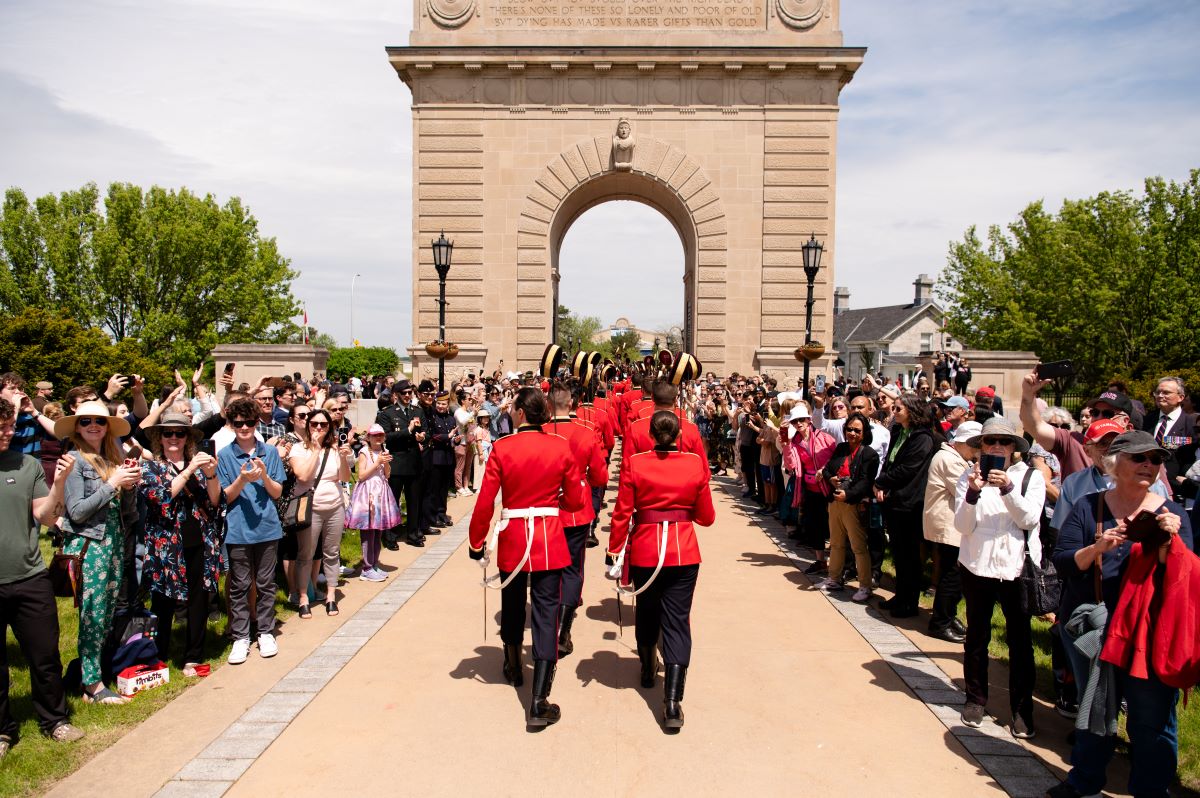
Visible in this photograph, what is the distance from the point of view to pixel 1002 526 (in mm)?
5480

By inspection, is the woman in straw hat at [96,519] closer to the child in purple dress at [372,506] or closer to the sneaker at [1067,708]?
the child in purple dress at [372,506]

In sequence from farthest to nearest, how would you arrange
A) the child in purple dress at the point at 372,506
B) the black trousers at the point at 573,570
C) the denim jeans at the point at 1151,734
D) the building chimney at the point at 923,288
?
the building chimney at the point at 923,288 < the child in purple dress at the point at 372,506 < the black trousers at the point at 573,570 < the denim jeans at the point at 1151,734

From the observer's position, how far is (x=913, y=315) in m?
67.1

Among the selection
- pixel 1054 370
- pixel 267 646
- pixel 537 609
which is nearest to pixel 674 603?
pixel 537 609

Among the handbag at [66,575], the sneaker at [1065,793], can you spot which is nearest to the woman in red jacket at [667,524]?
the sneaker at [1065,793]

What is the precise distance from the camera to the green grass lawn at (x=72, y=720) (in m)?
4.72

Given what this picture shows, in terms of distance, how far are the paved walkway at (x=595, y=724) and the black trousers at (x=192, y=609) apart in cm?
33

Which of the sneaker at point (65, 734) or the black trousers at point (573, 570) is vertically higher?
the black trousers at point (573, 570)

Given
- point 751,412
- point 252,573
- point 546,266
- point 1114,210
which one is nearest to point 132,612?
point 252,573

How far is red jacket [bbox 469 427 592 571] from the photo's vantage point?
5.77 m

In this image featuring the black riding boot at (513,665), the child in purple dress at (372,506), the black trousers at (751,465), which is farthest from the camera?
the black trousers at (751,465)

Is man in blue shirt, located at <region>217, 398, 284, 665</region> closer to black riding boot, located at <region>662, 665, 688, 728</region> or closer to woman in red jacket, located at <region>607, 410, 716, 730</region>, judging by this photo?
woman in red jacket, located at <region>607, 410, 716, 730</region>

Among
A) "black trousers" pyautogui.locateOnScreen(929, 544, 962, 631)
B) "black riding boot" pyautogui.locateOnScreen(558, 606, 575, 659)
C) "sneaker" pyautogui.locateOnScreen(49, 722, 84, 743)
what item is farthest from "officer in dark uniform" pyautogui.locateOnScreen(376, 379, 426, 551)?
"black trousers" pyautogui.locateOnScreen(929, 544, 962, 631)

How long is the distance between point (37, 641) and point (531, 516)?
3.07 meters
